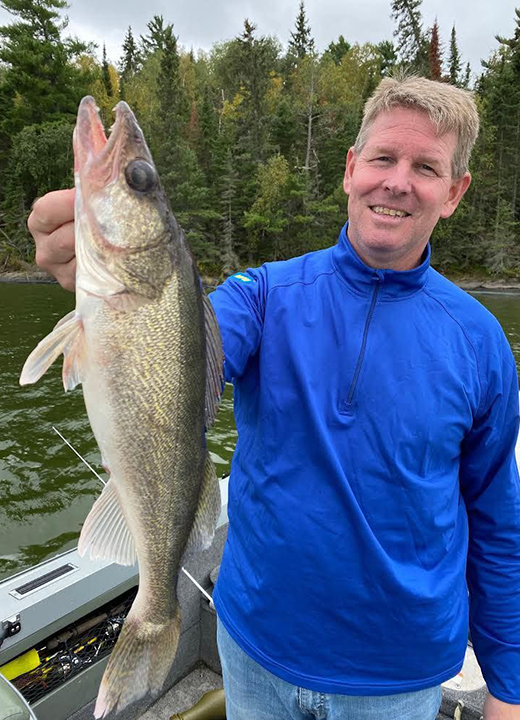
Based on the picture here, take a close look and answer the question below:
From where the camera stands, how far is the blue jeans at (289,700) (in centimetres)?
153

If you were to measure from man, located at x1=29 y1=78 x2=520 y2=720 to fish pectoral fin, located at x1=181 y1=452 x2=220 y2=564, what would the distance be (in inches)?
4.7

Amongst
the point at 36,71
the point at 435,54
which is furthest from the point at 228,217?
the point at 435,54

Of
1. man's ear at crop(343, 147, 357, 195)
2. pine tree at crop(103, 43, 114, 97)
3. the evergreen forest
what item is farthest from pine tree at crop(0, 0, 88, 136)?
man's ear at crop(343, 147, 357, 195)

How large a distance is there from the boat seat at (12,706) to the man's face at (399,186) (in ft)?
5.68

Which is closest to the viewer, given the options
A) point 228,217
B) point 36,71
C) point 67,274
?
point 67,274

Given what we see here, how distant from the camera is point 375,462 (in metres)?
1.51

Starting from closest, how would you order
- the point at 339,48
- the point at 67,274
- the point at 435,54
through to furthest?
1. the point at 67,274
2. the point at 435,54
3. the point at 339,48

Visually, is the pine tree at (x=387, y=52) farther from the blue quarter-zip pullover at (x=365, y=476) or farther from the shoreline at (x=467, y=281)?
the blue quarter-zip pullover at (x=365, y=476)

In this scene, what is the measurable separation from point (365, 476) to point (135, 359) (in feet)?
2.39

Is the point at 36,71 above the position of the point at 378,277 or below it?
above

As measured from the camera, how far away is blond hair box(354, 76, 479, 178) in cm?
165

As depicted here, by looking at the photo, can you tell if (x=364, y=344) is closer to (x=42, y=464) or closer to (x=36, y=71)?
(x=42, y=464)

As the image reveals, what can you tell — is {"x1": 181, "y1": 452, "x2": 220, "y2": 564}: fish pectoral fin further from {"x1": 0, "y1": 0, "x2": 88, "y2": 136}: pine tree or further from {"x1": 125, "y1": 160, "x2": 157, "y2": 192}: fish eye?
{"x1": 0, "y1": 0, "x2": 88, "y2": 136}: pine tree

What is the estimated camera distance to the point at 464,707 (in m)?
2.44
